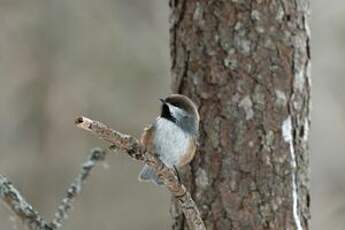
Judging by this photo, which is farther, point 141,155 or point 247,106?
Answer: point 247,106

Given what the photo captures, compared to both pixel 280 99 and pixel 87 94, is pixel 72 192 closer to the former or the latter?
pixel 280 99

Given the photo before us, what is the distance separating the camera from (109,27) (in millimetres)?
5188

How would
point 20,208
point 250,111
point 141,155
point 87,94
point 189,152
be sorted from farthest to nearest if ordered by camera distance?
point 87,94 → point 250,111 → point 189,152 → point 20,208 → point 141,155

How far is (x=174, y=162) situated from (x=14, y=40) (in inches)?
130

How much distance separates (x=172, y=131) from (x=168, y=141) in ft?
0.08

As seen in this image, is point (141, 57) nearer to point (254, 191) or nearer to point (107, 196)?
point (107, 196)

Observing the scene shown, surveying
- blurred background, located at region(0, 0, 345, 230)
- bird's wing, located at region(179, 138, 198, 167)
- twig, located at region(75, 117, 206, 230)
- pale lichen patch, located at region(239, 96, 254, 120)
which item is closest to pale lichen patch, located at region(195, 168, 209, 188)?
pale lichen patch, located at region(239, 96, 254, 120)

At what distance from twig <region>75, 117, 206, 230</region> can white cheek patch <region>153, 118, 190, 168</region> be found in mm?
199

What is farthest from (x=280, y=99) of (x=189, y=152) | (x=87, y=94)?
(x=87, y=94)

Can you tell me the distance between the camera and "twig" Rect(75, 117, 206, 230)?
4.91ft

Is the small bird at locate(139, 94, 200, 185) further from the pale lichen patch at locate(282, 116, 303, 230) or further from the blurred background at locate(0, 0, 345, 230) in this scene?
the blurred background at locate(0, 0, 345, 230)

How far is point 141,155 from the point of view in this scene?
161 cm

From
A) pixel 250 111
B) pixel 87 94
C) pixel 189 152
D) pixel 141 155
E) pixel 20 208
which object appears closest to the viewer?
pixel 141 155

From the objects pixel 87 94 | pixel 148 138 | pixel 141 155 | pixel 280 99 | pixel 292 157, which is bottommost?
pixel 141 155
